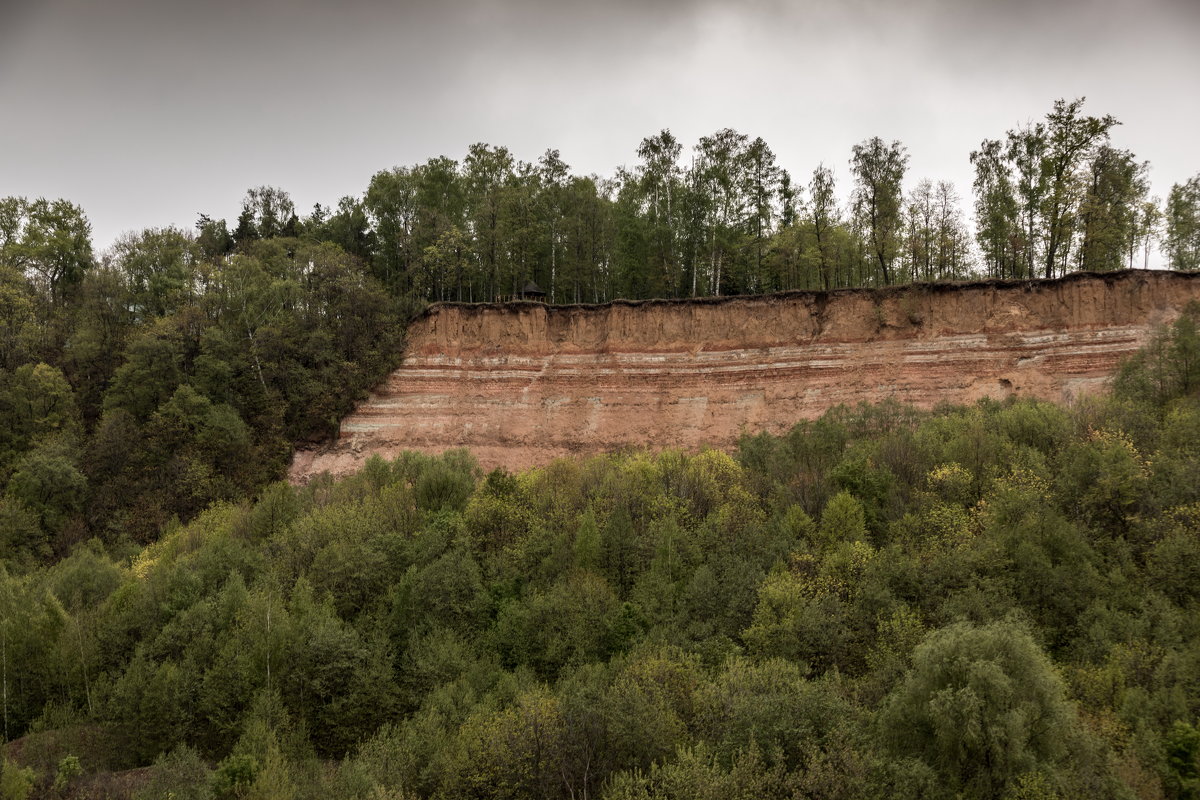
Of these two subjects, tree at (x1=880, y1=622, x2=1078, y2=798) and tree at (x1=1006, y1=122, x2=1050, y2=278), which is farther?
tree at (x1=1006, y1=122, x2=1050, y2=278)

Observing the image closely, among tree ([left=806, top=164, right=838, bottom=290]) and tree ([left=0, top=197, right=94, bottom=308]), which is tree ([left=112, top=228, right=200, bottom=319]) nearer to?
tree ([left=0, top=197, right=94, bottom=308])

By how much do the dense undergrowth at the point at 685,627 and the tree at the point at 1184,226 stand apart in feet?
66.2

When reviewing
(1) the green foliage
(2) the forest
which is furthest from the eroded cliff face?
(1) the green foliage

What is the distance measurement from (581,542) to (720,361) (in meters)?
16.1

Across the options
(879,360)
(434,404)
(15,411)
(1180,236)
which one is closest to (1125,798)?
(879,360)

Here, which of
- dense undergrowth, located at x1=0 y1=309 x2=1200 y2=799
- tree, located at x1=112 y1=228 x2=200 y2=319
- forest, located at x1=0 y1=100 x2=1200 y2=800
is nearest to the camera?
dense undergrowth, located at x1=0 y1=309 x2=1200 y2=799

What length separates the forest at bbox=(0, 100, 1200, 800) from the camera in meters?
21.0

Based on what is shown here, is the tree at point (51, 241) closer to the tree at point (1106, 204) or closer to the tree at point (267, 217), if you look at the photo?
the tree at point (267, 217)

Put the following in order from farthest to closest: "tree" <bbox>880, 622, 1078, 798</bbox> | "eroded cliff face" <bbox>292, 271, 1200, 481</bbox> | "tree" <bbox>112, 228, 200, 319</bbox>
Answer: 1. "tree" <bbox>112, 228, 200, 319</bbox>
2. "eroded cliff face" <bbox>292, 271, 1200, 481</bbox>
3. "tree" <bbox>880, 622, 1078, 798</bbox>

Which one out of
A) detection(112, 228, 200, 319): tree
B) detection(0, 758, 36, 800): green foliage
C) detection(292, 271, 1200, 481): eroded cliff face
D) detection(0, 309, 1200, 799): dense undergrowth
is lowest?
detection(0, 758, 36, 800): green foliage

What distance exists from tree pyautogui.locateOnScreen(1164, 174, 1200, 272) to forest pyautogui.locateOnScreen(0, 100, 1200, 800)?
9.0 inches

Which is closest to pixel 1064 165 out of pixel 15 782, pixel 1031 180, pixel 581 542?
pixel 1031 180

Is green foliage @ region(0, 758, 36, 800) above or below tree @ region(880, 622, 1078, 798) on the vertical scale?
below

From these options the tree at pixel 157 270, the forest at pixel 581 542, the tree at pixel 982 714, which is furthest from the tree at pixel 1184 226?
the tree at pixel 157 270
